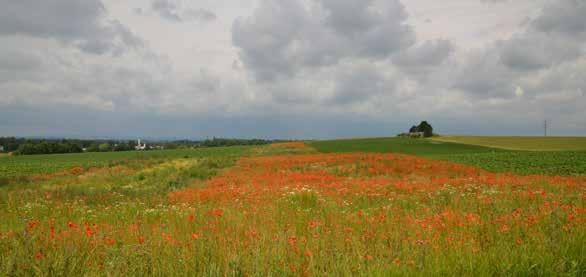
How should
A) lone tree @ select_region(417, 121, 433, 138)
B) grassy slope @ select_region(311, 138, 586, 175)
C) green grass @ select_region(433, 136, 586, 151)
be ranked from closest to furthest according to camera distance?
grassy slope @ select_region(311, 138, 586, 175) → green grass @ select_region(433, 136, 586, 151) → lone tree @ select_region(417, 121, 433, 138)

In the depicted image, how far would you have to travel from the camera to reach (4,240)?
13.9ft

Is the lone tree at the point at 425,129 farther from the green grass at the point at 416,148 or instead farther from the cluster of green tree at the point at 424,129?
the green grass at the point at 416,148

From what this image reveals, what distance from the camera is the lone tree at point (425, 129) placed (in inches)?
4109

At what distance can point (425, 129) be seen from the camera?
10519 cm

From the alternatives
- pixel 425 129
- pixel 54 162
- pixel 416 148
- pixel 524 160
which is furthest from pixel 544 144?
pixel 54 162

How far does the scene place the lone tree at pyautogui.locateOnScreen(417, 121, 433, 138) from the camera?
104 meters

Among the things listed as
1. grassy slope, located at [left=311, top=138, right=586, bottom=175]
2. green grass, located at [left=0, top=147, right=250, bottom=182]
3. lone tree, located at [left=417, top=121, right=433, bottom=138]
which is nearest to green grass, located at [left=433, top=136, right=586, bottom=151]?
grassy slope, located at [left=311, top=138, right=586, bottom=175]

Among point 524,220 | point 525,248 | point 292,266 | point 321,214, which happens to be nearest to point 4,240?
point 292,266

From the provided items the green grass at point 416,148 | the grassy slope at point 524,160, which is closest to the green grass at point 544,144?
the green grass at point 416,148

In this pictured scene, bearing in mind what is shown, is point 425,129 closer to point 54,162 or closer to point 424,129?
point 424,129

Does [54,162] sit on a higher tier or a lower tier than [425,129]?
lower

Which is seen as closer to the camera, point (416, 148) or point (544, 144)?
point (544, 144)

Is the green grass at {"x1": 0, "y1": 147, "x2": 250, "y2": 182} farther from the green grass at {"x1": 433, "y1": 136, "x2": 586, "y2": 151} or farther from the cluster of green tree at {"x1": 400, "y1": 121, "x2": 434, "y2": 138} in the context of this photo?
the cluster of green tree at {"x1": 400, "y1": 121, "x2": 434, "y2": 138}

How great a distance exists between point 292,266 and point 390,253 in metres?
1.25
